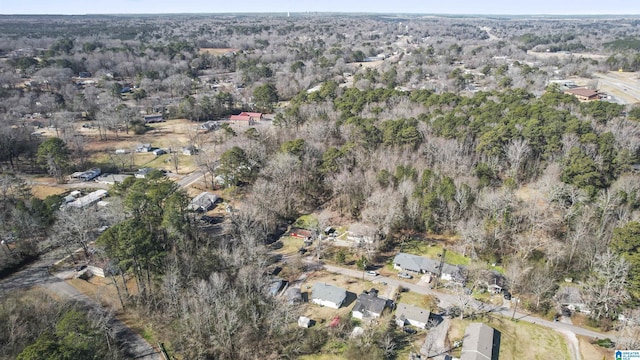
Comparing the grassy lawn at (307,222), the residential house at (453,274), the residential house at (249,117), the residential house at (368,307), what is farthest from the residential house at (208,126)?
the residential house at (453,274)

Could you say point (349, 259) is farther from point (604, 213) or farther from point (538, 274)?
point (604, 213)

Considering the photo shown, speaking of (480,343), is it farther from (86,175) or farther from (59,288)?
(86,175)

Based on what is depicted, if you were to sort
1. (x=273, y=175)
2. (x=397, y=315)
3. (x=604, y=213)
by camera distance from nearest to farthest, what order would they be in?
(x=397, y=315)
(x=604, y=213)
(x=273, y=175)

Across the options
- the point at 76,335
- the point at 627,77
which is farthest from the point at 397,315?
the point at 627,77

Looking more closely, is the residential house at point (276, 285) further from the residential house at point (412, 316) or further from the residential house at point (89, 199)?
the residential house at point (89, 199)

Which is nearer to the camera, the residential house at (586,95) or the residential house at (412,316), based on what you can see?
the residential house at (412,316)

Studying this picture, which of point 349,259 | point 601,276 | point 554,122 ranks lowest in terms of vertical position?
point 349,259
